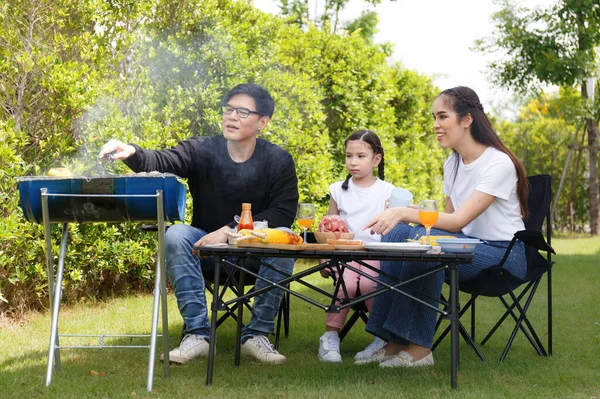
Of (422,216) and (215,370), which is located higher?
(422,216)

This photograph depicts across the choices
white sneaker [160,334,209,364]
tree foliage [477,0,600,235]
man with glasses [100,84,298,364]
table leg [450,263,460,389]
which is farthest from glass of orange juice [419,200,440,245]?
tree foliage [477,0,600,235]

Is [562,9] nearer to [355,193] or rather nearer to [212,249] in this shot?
[355,193]

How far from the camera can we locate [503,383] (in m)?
3.29

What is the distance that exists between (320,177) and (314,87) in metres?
1.11

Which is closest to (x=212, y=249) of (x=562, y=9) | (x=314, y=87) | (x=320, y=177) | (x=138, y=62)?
(x=138, y=62)

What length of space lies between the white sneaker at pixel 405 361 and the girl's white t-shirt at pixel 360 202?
33.0 inches

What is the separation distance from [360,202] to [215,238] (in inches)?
43.3

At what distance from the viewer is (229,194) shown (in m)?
3.87

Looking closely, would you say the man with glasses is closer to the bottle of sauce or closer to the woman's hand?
the bottle of sauce

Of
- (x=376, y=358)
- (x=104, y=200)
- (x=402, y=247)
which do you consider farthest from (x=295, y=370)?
(x=104, y=200)

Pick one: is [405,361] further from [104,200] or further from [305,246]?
[104,200]

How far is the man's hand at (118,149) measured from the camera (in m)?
3.39

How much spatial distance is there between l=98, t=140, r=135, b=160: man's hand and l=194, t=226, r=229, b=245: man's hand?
50 centimetres

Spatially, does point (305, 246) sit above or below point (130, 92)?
below
